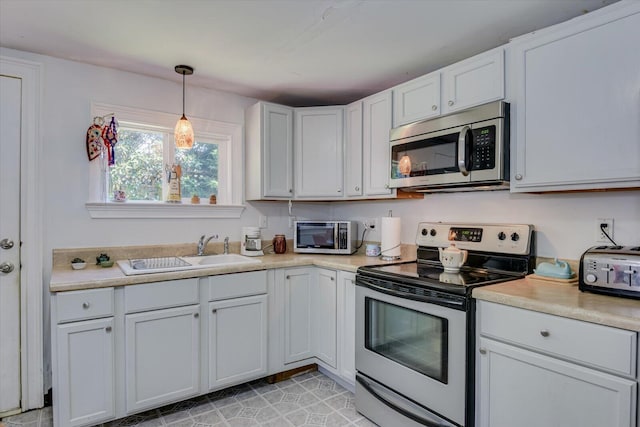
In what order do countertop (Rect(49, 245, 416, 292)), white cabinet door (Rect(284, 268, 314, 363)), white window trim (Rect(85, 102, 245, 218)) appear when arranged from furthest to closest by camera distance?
white cabinet door (Rect(284, 268, 314, 363)) → white window trim (Rect(85, 102, 245, 218)) → countertop (Rect(49, 245, 416, 292))

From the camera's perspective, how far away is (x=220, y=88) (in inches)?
115

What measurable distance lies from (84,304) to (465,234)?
222 centimetres

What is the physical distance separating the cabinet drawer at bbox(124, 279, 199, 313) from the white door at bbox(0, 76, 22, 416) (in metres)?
0.86

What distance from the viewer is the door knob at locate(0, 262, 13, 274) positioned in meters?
2.20

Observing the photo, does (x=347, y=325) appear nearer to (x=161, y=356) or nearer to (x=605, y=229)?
(x=161, y=356)

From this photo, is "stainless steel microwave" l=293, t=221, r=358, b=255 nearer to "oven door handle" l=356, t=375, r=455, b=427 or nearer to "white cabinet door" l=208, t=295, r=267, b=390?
"white cabinet door" l=208, t=295, r=267, b=390

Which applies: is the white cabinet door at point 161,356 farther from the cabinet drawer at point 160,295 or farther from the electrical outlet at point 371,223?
the electrical outlet at point 371,223

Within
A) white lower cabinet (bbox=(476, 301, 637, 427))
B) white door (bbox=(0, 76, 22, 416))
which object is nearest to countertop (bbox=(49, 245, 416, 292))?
white door (bbox=(0, 76, 22, 416))

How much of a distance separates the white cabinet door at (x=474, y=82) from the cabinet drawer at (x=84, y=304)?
7.19 ft

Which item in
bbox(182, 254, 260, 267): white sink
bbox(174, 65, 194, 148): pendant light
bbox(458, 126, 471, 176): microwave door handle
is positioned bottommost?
bbox(182, 254, 260, 267): white sink

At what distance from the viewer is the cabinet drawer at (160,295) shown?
2010 millimetres

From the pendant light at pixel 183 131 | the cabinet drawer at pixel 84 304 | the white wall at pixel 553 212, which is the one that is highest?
the pendant light at pixel 183 131

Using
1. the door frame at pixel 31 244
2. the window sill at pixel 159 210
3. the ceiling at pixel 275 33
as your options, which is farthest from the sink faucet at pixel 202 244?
the ceiling at pixel 275 33

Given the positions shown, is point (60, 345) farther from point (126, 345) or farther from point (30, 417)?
point (30, 417)
